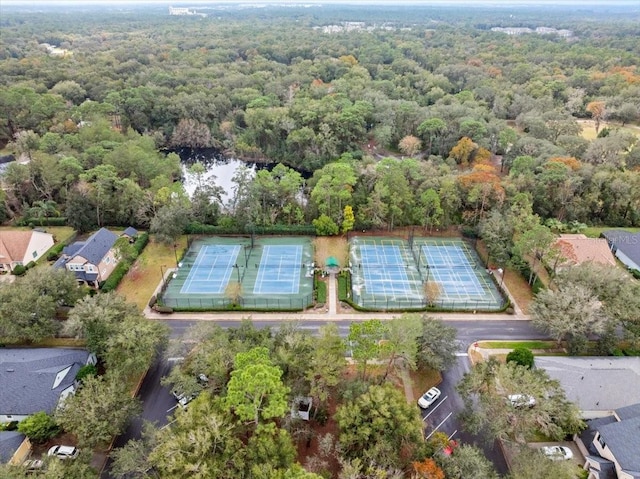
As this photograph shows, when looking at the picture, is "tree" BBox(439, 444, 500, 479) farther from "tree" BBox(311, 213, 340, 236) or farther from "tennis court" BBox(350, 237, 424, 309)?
"tree" BBox(311, 213, 340, 236)

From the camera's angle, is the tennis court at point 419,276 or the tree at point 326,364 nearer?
the tree at point 326,364

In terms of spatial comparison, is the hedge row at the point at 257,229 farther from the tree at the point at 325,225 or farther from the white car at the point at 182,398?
the white car at the point at 182,398

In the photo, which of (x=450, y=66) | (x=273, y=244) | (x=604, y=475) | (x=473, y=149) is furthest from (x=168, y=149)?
(x=604, y=475)

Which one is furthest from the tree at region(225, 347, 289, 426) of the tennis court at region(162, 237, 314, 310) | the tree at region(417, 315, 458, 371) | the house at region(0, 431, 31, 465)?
the tennis court at region(162, 237, 314, 310)

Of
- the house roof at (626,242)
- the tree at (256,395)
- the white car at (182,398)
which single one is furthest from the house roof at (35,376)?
the house roof at (626,242)

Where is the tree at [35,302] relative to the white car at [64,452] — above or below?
above

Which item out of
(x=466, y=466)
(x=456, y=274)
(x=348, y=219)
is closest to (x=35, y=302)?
(x=348, y=219)
